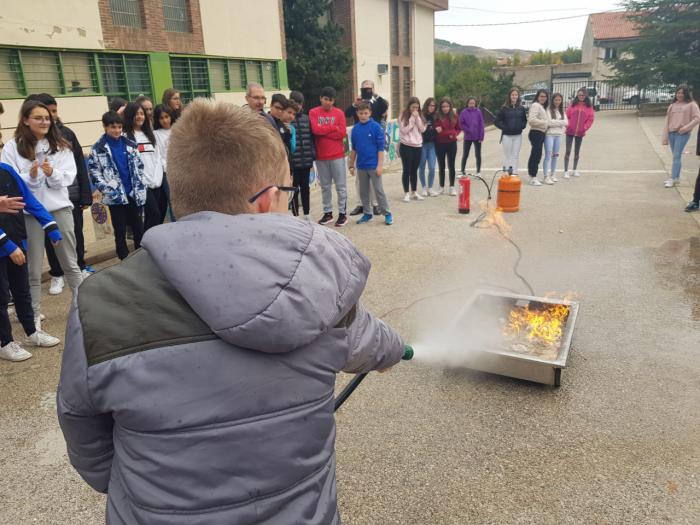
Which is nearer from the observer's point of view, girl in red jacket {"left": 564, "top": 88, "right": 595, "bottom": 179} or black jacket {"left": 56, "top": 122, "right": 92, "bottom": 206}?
black jacket {"left": 56, "top": 122, "right": 92, "bottom": 206}

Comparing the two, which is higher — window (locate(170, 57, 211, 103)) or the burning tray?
window (locate(170, 57, 211, 103))

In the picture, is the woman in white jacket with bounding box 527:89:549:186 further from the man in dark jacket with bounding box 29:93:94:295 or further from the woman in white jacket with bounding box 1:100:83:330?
the woman in white jacket with bounding box 1:100:83:330

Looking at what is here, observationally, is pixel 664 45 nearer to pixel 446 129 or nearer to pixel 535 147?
pixel 535 147

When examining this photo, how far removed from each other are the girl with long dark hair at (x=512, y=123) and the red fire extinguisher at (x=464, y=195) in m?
2.34

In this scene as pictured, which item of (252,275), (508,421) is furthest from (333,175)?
(252,275)

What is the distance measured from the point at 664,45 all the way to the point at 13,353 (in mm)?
35722

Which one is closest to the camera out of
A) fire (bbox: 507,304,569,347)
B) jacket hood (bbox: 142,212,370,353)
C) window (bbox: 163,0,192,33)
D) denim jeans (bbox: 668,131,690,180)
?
jacket hood (bbox: 142,212,370,353)

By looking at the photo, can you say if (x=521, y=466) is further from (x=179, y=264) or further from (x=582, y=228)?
(x=582, y=228)

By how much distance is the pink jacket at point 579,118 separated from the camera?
38.5 feet

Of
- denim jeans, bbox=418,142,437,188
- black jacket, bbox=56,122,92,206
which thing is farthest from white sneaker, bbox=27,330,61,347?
denim jeans, bbox=418,142,437,188

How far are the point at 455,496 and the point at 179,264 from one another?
2.31 meters

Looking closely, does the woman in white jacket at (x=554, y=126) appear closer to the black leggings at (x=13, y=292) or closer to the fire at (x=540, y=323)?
the fire at (x=540, y=323)

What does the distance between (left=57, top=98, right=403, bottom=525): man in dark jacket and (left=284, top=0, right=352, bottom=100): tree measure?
23.8 metres

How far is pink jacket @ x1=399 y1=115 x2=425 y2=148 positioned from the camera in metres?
9.71
